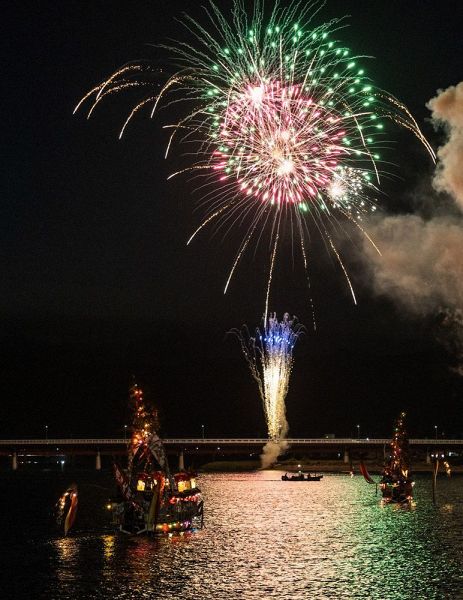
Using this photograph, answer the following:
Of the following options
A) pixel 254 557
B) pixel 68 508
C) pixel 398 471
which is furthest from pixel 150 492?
pixel 398 471

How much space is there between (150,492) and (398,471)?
38.9 m

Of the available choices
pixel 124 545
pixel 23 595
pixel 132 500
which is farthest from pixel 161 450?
pixel 23 595

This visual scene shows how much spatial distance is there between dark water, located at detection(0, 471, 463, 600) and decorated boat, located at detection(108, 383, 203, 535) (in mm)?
1695

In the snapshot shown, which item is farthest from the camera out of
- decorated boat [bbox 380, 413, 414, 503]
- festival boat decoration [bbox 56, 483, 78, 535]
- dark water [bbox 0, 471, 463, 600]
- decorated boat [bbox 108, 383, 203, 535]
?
decorated boat [bbox 380, 413, 414, 503]

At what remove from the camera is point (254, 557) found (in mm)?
52688

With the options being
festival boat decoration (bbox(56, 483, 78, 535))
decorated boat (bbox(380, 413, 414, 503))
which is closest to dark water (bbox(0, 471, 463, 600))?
festival boat decoration (bbox(56, 483, 78, 535))

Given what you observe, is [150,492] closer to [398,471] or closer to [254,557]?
[254,557]

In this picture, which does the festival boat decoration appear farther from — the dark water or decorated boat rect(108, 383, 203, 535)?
decorated boat rect(108, 383, 203, 535)

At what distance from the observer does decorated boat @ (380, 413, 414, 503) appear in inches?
3583

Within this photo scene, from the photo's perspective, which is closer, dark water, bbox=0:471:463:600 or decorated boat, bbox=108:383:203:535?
dark water, bbox=0:471:463:600

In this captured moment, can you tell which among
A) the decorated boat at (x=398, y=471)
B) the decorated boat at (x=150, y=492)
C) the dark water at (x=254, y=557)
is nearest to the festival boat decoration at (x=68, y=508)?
the dark water at (x=254, y=557)

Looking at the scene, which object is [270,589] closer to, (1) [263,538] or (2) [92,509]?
(1) [263,538]

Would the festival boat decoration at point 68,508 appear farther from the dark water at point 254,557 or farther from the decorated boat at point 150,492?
the decorated boat at point 150,492

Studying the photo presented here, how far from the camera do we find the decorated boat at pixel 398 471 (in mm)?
91000
